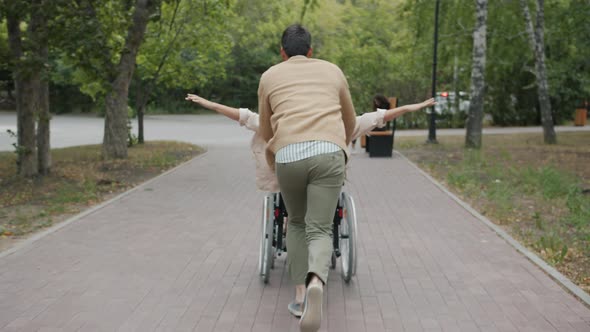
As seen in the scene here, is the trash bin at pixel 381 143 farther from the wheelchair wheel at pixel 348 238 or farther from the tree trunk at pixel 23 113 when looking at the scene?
the wheelchair wheel at pixel 348 238

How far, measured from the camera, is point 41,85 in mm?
13281

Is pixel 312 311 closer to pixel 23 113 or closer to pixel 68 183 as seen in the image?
pixel 68 183

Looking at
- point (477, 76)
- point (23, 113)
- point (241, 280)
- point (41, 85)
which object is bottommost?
point (241, 280)

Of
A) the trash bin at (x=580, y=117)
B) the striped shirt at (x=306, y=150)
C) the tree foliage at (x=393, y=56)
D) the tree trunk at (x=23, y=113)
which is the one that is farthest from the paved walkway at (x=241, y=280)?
the trash bin at (x=580, y=117)

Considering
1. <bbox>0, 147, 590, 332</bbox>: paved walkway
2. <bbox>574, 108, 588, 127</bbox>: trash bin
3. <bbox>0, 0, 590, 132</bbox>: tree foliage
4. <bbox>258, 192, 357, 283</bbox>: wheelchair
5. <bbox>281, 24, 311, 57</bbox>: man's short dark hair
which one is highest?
<bbox>0, 0, 590, 132</bbox>: tree foliage

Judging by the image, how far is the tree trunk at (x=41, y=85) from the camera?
437 inches

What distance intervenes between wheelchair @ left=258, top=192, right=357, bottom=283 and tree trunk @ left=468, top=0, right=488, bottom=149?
575 inches

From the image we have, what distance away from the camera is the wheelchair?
5.36m

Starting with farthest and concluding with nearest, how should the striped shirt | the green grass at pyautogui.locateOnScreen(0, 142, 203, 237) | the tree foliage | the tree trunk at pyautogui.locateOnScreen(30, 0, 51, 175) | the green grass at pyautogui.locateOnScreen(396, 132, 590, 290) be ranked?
the tree foliage < the tree trunk at pyautogui.locateOnScreen(30, 0, 51, 175) < the green grass at pyautogui.locateOnScreen(0, 142, 203, 237) < the green grass at pyautogui.locateOnScreen(396, 132, 590, 290) < the striped shirt

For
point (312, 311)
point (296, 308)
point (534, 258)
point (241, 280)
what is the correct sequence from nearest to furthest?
point (312, 311), point (296, 308), point (241, 280), point (534, 258)

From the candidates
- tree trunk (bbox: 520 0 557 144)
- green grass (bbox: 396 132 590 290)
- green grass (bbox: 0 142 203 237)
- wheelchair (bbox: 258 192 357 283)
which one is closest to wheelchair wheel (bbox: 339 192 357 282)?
wheelchair (bbox: 258 192 357 283)

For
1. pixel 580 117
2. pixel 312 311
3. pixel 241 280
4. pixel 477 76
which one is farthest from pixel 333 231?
pixel 580 117

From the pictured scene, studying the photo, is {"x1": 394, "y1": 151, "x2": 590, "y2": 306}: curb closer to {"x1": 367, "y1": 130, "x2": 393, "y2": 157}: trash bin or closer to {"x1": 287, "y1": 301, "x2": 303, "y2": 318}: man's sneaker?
{"x1": 287, "y1": 301, "x2": 303, "y2": 318}: man's sneaker

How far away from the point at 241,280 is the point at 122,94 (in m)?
11.0
